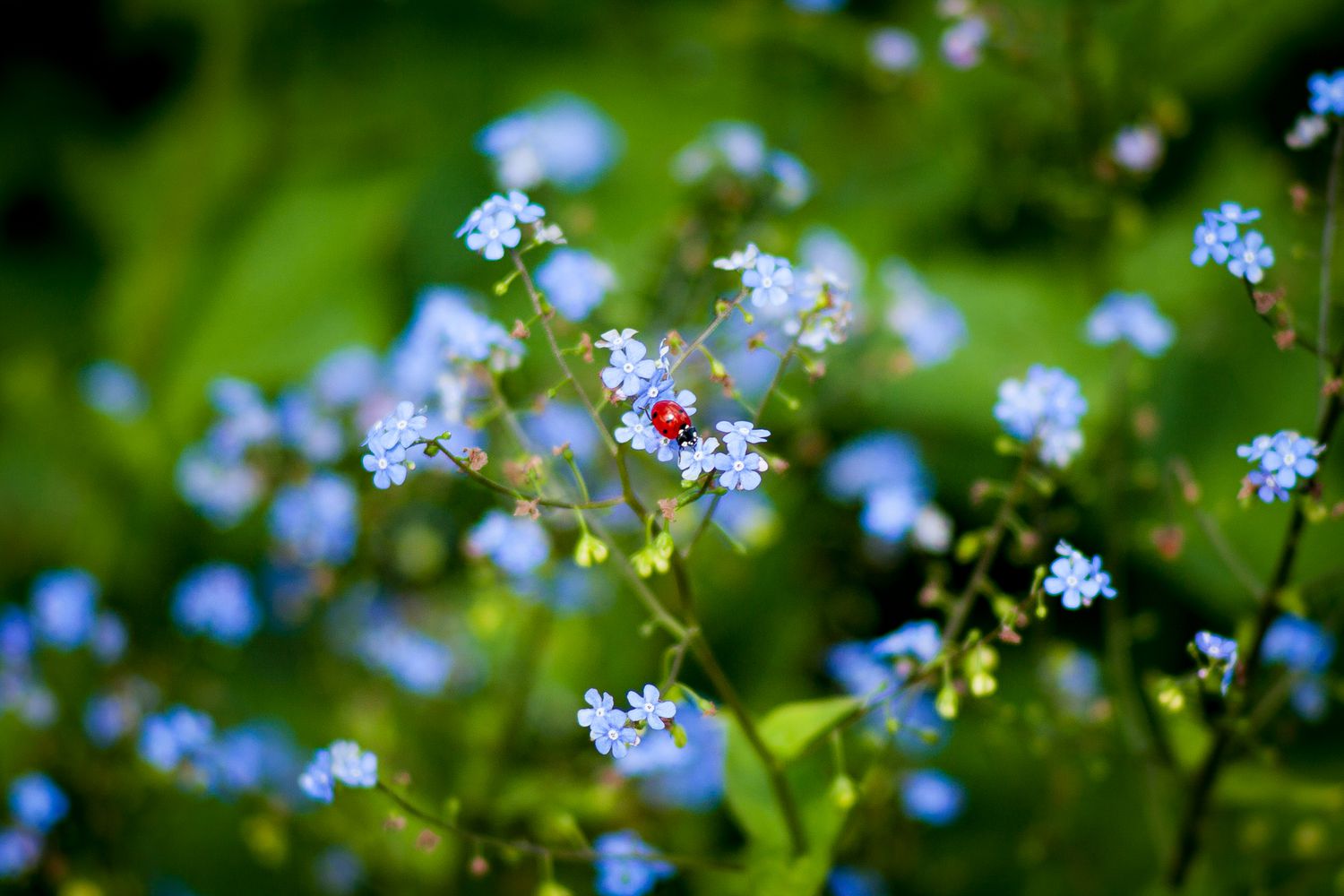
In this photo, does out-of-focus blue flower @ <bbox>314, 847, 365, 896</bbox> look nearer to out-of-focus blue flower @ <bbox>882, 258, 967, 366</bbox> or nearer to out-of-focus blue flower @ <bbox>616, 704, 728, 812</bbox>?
out-of-focus blue flower @ <bbox>616, 704, 728, 812</bbox>

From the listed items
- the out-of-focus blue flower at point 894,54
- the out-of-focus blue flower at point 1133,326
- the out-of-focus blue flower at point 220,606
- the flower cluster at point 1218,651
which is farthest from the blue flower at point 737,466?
the out-of-focus blue flower at point 894,54

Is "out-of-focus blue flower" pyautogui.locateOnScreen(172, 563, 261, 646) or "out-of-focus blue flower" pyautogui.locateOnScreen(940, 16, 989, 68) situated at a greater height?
"out-of-focus blue flower" pyautogui.locateOnScreen(940, 16, 989, 68)

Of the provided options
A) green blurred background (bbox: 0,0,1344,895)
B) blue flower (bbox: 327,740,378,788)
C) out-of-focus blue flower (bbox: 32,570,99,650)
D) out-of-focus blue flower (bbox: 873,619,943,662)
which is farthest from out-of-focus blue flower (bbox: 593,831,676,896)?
out-of-focus blue flower (bbox: 32,570,99,650)

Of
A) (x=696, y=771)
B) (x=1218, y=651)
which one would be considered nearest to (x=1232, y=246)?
(x=1218, y=651)

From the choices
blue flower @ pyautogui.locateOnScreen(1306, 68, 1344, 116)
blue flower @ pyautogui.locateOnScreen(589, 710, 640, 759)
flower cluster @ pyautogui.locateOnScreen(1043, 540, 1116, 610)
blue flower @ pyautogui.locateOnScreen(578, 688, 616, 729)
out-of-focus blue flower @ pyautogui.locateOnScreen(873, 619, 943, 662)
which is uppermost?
blue flower @ pyautogui.locateOnScreen(1306, 68, 1344, 116)

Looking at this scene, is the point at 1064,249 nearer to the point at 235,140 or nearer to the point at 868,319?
the point at 868,319

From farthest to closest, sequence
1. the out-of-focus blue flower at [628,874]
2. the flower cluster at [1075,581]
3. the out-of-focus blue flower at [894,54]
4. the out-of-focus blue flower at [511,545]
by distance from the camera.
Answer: the out-of-focus blue flower at [894,54], the out-of-focus blue flower at [511,545], the out-of-focus blue flower at [628,874], the flower cluster at [1075,581]

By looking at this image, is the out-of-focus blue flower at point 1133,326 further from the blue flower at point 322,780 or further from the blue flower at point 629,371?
the blue flower at point 322,780
